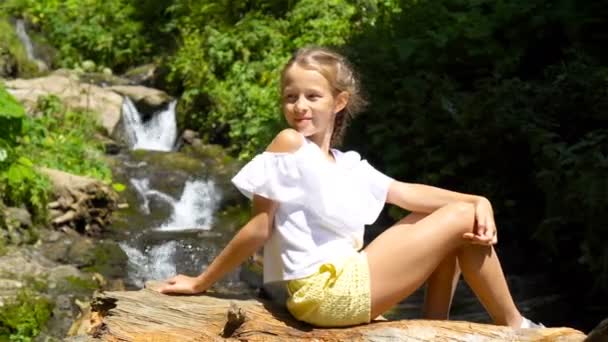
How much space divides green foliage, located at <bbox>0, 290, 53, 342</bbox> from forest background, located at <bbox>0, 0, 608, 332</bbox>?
190cm

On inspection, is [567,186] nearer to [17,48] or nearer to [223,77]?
[223,77]

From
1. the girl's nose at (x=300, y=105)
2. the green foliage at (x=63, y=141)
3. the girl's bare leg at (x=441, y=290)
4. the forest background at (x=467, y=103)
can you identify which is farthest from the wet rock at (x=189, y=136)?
the girl's bare leg at (x=441, y=290)

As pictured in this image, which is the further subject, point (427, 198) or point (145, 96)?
point (145, 96)

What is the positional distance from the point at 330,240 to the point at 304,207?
0.55ft

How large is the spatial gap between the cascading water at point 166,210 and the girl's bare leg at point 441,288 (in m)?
5.67

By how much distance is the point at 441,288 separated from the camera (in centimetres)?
391

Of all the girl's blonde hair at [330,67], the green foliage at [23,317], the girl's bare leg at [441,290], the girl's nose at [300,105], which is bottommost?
the green foliage at [23,317]

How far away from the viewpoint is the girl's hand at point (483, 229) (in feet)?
12.1

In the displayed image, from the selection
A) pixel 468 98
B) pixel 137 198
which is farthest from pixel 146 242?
pixel 468 98

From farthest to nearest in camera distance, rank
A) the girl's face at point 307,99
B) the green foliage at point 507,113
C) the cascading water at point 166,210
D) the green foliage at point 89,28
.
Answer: the green foliage at point 89,28 → the cascading water at point 166,210 → the green foliage at point 507,113 → the girl's face at point 307,99

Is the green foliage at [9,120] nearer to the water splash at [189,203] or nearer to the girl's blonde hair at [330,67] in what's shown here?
the water splash at [189,203]

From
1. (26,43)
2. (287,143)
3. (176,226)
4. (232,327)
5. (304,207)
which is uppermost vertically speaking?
(26,43)

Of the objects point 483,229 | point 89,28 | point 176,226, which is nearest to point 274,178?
point 483,229

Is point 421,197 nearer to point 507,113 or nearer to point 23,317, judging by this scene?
point 23,317
